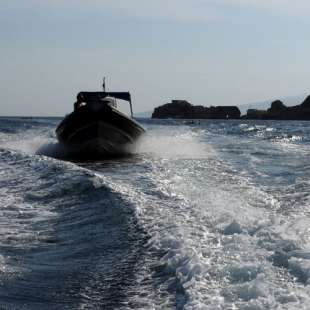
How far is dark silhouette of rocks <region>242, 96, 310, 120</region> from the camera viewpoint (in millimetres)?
144750

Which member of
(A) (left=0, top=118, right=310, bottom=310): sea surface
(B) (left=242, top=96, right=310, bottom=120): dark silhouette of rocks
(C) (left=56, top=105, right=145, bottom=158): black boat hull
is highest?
(B) (left=242, top=96, right=310, bottom=120): dark silhouette of rocks

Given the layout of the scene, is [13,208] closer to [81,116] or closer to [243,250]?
[243,250]

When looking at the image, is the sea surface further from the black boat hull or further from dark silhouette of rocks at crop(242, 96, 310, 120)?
dark silhouette of rocks at crop(242, 96, 310, 120)

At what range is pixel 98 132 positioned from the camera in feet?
70.7

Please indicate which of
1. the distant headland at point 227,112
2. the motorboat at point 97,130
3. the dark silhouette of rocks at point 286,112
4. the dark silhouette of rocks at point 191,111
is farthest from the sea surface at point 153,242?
the dark silhouette of rocks at point 191,111

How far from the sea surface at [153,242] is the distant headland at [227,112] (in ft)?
454

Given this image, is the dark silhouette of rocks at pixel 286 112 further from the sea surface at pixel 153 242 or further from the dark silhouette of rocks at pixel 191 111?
the sea surface at pixel 153 242

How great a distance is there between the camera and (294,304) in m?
4.51

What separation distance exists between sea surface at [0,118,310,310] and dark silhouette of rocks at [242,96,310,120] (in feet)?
448

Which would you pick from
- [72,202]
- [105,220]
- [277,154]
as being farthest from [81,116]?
[105,220]

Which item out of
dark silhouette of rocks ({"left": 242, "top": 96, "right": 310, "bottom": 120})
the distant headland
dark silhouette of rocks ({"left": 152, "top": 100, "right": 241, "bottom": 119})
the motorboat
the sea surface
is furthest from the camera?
dark silhouette of rocks ({"left": 152, "top": 100, "right": 241, "bottom": 119})

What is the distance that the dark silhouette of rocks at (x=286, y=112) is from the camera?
14475 centimetres

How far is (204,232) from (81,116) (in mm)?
14784

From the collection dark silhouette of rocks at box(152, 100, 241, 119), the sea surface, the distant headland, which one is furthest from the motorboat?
dark silhouette of rocks at box(152, 100, 241, 119)
